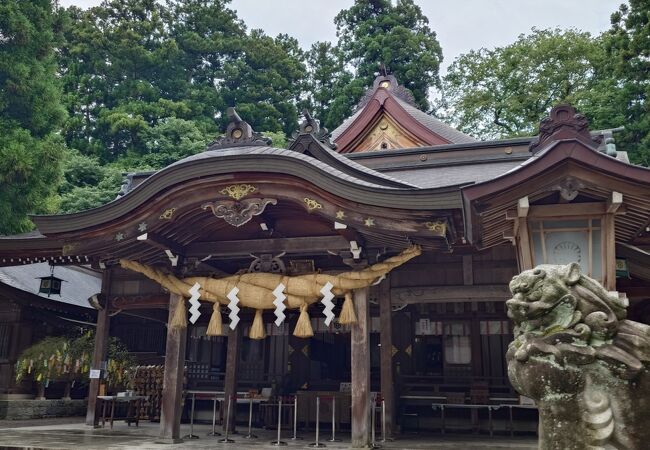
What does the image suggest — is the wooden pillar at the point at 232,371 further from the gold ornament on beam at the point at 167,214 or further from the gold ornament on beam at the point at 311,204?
the gold ornament on beam at the point at 311,204

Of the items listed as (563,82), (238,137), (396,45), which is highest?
(396,45)

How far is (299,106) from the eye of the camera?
36.1 meters

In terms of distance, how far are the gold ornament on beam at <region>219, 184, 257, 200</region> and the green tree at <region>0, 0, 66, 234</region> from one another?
9.03 metres

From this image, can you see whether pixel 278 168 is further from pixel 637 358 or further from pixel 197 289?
pixel 637 358

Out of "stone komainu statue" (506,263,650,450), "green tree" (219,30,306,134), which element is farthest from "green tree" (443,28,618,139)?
"stone komainu statue" (506,263,650,450)

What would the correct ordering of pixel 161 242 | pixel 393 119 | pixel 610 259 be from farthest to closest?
pixel 393 119
pixel 161 242
pixel 610 259

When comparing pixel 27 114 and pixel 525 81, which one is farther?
pixel 525 81

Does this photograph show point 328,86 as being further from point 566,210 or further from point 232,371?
point 566,210

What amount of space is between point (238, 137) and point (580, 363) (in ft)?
21.5

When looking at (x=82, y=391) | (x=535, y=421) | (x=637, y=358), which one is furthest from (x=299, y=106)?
(x=637, y=358)

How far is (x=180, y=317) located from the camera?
28.2ft

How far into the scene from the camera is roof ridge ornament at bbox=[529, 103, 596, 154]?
675 cm

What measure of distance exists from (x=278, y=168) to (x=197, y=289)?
2.45 m

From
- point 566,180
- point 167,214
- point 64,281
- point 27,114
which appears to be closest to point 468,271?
point 566,180
